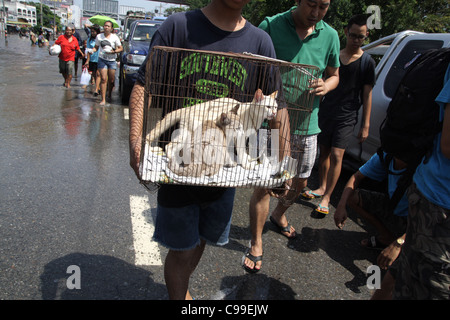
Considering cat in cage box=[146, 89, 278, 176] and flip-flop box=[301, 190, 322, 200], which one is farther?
flip-flop box=[301, 190, 322, 200]

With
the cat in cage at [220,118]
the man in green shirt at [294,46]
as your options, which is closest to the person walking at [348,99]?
the man in green shirt at [294,46]

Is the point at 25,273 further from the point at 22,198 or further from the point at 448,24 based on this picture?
the point at 448,24

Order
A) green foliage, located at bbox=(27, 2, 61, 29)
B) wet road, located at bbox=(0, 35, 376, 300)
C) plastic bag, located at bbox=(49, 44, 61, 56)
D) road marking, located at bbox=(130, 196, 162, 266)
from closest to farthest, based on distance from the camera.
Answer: wet road, located at bbox=(0, 35, 376, 300), road marking, located at bbox=(130, 196, 162, 266), plastic bag, located at bbox=(49, 44, 61, 56), green foliage, located at bbox=(27, 2, 61, 29)

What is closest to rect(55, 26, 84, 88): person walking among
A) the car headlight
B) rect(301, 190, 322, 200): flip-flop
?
the car headlight

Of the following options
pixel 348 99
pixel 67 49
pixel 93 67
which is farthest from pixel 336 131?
pixel 67 49

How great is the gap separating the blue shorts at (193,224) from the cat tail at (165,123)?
410 millimetres

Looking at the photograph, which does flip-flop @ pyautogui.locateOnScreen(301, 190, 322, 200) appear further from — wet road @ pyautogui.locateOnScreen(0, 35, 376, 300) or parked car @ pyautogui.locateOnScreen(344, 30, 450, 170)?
parked car @ pyautogui.locateOnScreen(344, 30, 450, 170)

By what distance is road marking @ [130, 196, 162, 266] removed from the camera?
304cm

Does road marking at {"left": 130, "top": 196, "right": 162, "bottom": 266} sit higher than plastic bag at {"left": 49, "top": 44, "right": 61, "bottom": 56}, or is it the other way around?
plastic bag at {"left": 49, "top": 44, "right": 61, "bottom": 56}

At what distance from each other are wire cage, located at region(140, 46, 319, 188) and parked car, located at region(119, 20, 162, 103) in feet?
25.1

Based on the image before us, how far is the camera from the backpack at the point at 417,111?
1.81m

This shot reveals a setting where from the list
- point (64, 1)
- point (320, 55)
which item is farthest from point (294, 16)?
point (64, 1)

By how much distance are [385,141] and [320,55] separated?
4.32 ft

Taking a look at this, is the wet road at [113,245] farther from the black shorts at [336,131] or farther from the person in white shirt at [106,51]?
the person in white shirt at [106,51]
